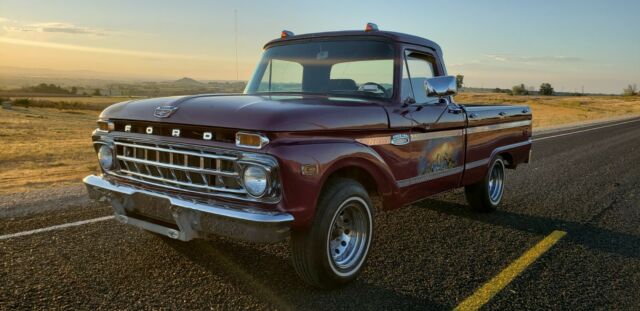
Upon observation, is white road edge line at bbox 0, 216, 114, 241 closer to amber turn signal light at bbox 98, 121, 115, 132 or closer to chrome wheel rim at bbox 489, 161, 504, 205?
amber turn signal light at bbox 98, 121, 115, 132

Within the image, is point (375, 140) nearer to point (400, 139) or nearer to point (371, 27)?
point (400, 139)

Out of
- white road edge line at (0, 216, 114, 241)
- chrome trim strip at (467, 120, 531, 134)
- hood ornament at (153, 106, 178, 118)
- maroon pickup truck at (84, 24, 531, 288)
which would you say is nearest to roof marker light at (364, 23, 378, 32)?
maroon pickup truck at (84, 24, 531, 288)

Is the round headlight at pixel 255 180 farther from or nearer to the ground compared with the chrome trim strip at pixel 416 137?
nearer to the ground

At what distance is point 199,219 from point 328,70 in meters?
2.05

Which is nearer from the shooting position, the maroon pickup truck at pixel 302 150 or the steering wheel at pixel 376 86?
the maroon pickup truck at pixel 302 150

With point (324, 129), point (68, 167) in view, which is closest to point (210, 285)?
point (324, 129)

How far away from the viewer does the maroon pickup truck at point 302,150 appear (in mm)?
3180

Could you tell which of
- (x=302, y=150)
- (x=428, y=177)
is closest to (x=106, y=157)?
(x=302, y=150)

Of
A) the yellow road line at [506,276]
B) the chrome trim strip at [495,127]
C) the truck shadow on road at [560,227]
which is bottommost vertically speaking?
the truck shadow on road at [560,227]

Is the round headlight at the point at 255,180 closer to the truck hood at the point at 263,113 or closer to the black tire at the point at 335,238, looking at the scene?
the truck hood at the point at 263,113

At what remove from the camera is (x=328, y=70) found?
15.4ft

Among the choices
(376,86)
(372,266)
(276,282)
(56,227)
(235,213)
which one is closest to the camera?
(235,213)

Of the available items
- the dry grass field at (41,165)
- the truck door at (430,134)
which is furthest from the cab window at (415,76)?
the dry grass field at (41,165)

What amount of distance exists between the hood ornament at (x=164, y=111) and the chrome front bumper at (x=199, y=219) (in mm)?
547
